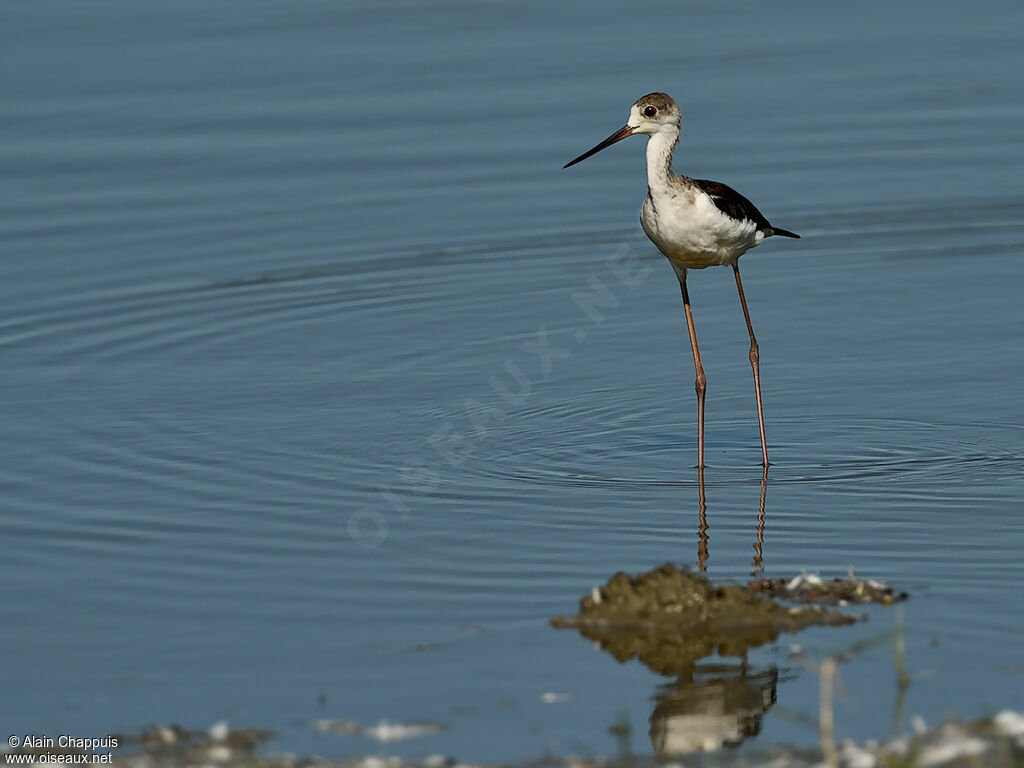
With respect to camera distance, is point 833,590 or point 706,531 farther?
point 706,531

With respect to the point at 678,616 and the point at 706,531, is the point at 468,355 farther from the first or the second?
the point at 678,616

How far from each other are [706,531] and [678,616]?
151 centimetres

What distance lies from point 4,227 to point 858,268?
23.0 feet

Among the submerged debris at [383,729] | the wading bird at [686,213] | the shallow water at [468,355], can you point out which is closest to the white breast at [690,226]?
the wading bird at [686,213]

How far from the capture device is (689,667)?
6852mm

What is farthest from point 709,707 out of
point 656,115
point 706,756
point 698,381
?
point 656,115

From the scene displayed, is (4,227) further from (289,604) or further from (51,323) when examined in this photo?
(289,604)

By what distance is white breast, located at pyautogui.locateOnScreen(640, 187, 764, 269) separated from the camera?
10047 millimetres

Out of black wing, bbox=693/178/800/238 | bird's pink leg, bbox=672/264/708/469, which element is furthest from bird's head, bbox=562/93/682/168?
bird's pink leg, bbox=672/264/708/469

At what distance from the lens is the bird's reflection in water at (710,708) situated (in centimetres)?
617

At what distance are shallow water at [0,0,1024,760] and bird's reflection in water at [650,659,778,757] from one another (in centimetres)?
8

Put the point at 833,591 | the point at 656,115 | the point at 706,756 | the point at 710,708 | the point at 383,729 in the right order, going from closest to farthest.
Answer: the point at 706,756, the point at 383,729, the point at 710,708, the point at 833,591, the point at 656,115

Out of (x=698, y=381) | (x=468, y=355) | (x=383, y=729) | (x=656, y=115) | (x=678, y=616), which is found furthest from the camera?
(x=468, y=355)

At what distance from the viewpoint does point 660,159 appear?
33.4 feet
